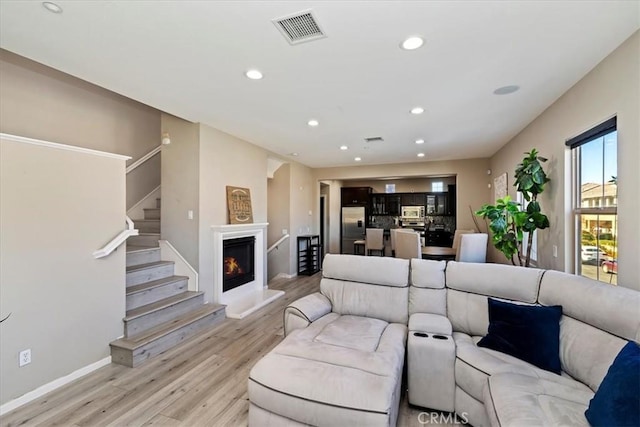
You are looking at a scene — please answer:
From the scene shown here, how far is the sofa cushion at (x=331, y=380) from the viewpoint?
1.52 m

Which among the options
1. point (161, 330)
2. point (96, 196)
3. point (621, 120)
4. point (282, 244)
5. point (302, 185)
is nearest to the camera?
point (621, 120)

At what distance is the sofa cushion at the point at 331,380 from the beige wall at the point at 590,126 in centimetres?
182

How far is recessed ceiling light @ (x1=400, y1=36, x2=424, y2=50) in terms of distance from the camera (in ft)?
6.50

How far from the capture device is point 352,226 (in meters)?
8.80

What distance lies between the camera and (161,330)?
3.12 metres

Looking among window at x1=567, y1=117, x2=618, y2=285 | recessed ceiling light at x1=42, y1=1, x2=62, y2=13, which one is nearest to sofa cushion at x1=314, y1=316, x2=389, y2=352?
window at x1=567, y1=117, x2=618, y2=285

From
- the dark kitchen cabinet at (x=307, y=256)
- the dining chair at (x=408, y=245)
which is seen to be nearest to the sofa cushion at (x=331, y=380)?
the dining chair at (x=408, y=245)

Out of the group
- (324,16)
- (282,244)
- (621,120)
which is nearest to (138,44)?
(324,16)

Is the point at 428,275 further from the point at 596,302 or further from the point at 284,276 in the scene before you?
the point at 284,276

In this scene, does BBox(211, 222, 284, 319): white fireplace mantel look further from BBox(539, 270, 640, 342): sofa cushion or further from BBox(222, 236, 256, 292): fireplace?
BBox(539, 270, 640, 342): sofa cushion

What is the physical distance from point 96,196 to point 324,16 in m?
2.72

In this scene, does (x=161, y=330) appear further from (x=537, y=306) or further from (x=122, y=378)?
(x=537, y=306)

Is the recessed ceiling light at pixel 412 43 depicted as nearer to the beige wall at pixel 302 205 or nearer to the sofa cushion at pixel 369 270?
the sofa cushion at pixel 369 270

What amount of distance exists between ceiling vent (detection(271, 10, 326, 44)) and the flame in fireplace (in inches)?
136
